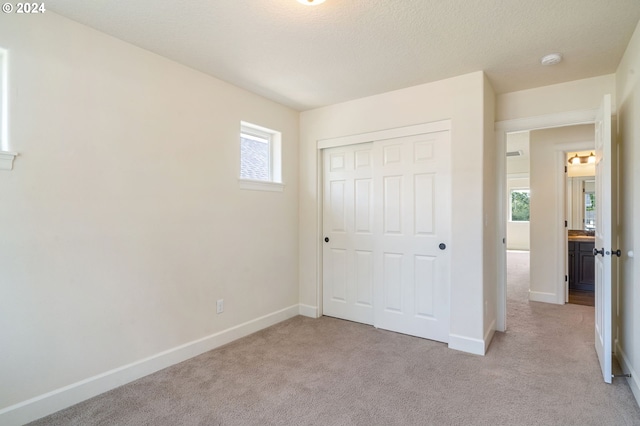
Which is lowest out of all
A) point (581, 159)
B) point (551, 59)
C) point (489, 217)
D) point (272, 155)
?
point (489, 217)

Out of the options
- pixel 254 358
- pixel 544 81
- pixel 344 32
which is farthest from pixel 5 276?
pixel 544 81

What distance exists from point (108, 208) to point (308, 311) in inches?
99.3

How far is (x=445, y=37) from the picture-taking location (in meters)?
2.36

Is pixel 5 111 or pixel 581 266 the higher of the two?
pixel 5 111

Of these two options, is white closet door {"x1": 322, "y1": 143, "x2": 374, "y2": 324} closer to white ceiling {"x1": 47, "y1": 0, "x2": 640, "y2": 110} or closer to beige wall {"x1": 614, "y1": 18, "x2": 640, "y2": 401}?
white ceiling {"x1": 47, "y1": 0, "x2": 640, "y2": 110}

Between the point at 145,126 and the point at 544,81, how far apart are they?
12.1ft

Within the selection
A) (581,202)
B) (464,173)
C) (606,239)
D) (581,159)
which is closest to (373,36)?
(464,173)

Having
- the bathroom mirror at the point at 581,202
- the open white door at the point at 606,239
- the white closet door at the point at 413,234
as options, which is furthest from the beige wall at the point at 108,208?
the bathroom mirror at the point at 581,202

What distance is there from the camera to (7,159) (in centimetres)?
191

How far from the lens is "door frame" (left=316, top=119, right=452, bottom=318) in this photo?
327 cm

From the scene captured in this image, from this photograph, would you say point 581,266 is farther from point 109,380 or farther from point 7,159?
point 7,159

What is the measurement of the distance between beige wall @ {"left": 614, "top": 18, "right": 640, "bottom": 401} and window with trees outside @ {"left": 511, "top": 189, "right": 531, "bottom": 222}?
8502 mm

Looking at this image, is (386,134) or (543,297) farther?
(543,297)

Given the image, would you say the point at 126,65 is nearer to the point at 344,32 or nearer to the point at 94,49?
the point at 94,49
